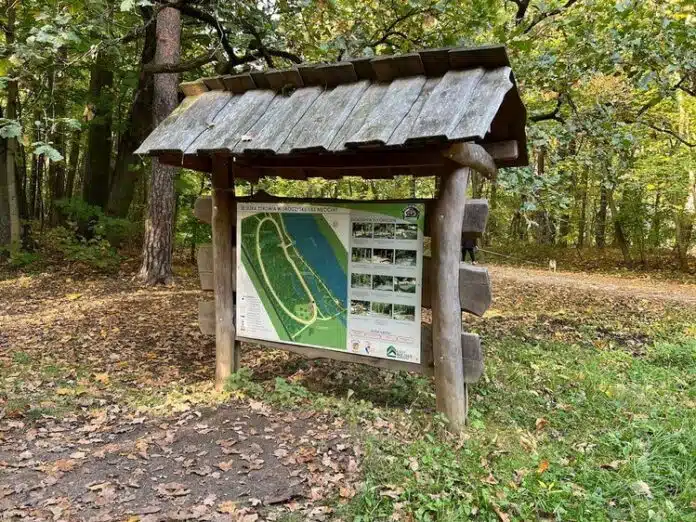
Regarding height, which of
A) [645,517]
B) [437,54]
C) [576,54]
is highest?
[576,54]

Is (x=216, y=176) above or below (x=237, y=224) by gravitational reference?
above

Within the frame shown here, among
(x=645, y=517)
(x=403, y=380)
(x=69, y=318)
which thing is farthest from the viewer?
(x=69, y=318)

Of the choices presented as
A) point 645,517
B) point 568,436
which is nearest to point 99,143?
point 568,436

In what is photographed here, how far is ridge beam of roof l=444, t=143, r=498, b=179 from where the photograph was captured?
383 centimetres

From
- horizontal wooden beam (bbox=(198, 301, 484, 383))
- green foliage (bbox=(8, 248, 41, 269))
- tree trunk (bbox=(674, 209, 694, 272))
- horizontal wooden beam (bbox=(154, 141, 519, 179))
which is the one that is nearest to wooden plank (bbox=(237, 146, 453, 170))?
horizontal wooden beam (bbox=(154, 141, 519, 179))

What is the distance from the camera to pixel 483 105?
11.6ft

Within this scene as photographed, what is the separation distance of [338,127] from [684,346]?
631 cm

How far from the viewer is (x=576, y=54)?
277 inches

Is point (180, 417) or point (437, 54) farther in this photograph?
point (180, 417)

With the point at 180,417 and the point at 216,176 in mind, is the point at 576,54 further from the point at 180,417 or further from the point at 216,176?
the point at 180,417

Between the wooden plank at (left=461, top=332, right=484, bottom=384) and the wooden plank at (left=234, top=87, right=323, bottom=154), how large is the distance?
228 centimetres

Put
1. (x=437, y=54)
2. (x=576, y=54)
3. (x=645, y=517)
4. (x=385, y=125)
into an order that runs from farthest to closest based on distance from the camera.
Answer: (x=576, y=54), (x=437, y=54), (x=385, y=125), (x=645, y=517)

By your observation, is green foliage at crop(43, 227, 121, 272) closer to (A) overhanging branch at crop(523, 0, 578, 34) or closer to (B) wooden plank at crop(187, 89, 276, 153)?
(B) wooden plank at crop(187, 89, 276, 153)

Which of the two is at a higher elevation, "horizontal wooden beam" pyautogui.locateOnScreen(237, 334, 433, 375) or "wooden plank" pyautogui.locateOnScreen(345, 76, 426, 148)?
"wooden plank" pyautogui.locateOnScreen(345, 76, 426, 148)
